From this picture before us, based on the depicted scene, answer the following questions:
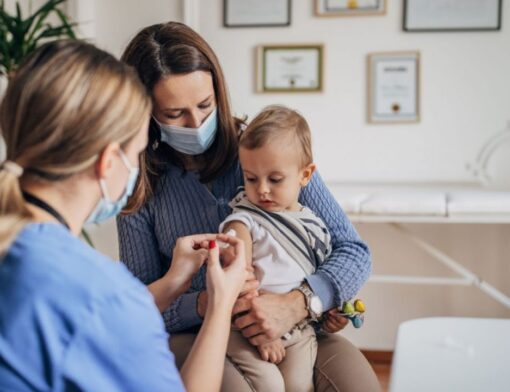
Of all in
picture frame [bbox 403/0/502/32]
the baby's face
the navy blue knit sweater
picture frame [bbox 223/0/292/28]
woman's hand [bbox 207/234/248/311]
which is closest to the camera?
woman's hand [bbox 207/234/248/311]

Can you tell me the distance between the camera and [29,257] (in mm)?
912

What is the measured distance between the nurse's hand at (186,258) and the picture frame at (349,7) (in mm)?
2178

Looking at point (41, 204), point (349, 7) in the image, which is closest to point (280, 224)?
point (41, 204)

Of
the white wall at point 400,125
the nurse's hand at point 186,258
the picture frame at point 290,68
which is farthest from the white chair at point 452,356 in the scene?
the picture frame at point 290,68

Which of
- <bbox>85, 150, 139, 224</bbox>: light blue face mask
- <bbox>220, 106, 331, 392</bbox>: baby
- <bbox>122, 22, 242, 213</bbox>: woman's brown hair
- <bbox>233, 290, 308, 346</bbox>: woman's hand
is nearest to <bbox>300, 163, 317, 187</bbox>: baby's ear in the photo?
<bbox>220, 106, 331, 392</bbox>: baby

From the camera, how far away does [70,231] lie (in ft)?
3.38

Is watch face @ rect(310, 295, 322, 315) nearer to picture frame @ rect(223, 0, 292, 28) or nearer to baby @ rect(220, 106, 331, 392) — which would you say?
baby @ rect(220, 106, 331, 392)

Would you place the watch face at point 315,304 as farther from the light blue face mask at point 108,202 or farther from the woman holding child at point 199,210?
the light blue face mask at point 108,202

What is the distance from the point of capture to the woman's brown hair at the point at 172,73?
156 cm

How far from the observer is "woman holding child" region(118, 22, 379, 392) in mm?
1514

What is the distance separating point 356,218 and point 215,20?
1286mm

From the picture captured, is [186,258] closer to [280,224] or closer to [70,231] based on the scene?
[280,224]

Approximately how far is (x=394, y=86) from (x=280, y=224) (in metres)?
1.94

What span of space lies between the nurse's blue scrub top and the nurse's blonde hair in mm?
54
